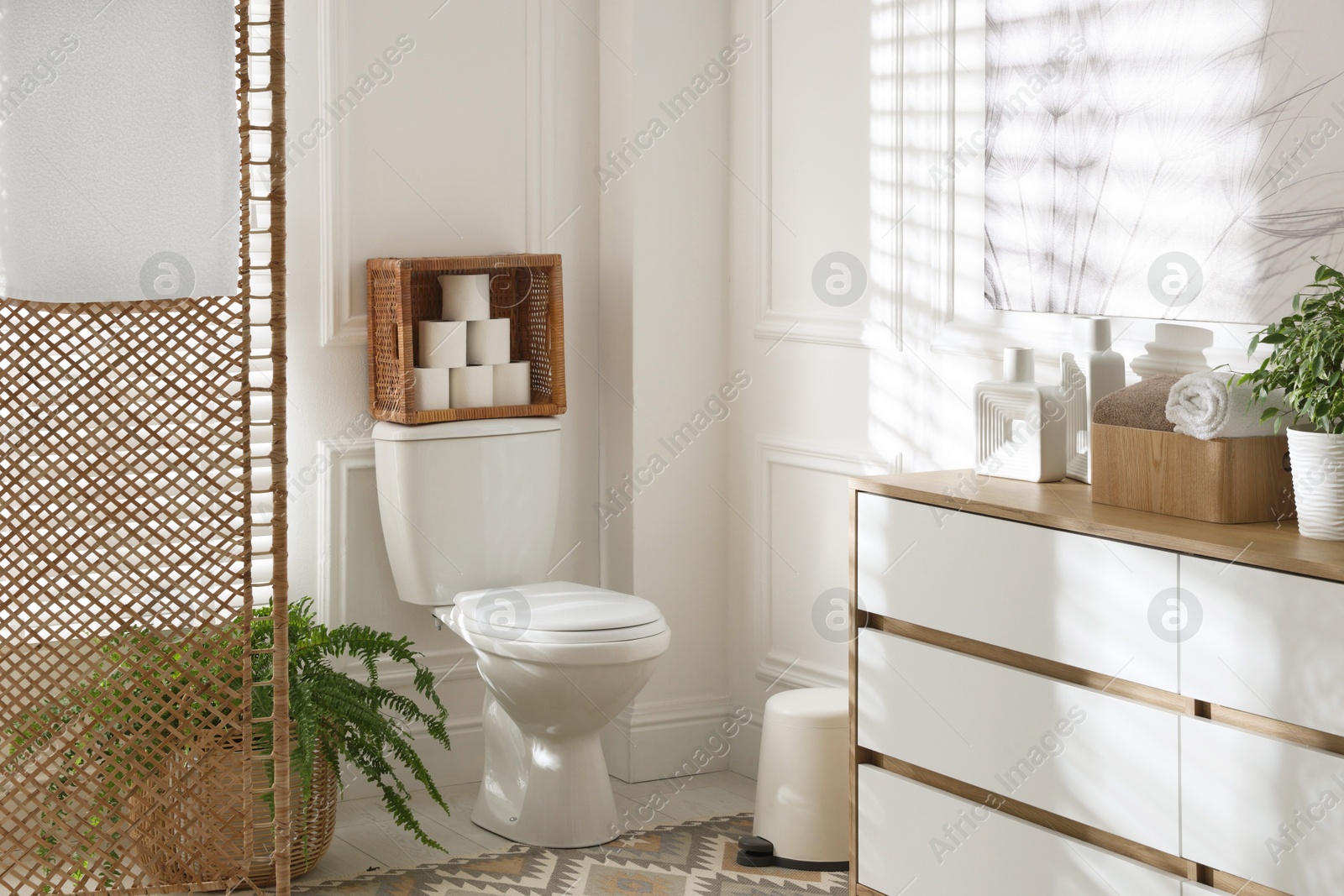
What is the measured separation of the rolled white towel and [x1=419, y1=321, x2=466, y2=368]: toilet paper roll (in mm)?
1687

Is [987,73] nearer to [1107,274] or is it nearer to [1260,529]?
[1107,274]

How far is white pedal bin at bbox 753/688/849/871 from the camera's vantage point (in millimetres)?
2785

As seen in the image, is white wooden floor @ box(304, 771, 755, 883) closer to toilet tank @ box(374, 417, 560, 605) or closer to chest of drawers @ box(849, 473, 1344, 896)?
toilet tank @ box(374, 417, 560, 605)

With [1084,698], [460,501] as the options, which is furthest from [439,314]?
[1084,698]

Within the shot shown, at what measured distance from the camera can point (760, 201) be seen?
3.38 m

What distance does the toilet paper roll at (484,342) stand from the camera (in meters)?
3.20

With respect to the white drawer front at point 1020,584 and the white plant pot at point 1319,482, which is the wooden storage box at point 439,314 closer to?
the white drawer front at point 1020,584

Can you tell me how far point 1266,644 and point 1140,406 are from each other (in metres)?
0.48

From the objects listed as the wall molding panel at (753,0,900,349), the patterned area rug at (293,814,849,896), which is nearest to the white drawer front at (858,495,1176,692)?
the patterned area rug at (293,814,849,896)

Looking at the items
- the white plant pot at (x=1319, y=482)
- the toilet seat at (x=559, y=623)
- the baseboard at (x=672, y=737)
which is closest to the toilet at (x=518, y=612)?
the toilet seat at (x=559, y=623)

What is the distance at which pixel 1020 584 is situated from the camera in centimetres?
216

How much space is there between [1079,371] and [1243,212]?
14.5 inches

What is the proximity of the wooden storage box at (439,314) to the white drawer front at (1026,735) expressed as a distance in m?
1.13

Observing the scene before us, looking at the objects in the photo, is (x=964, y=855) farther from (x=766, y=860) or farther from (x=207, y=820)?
(x=207, y=820)
